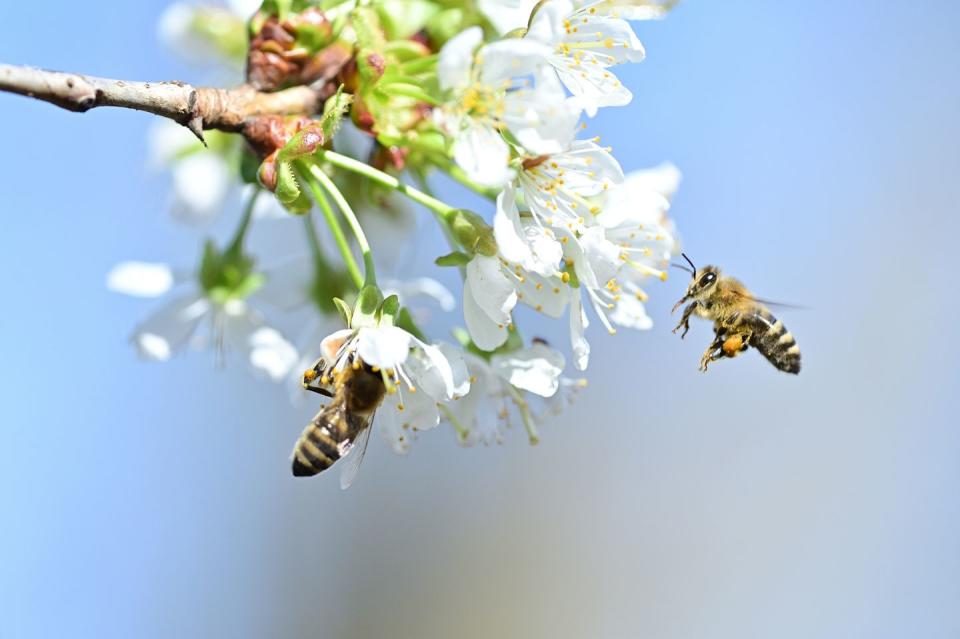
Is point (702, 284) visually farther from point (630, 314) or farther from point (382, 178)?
point (382, 178)

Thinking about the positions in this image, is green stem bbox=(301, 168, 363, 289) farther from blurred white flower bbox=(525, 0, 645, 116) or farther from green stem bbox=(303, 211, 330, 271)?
blurred white flower bbox=(525, 0, 645, 116)

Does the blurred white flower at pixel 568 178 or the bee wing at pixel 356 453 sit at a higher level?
the blurred white flower at pixel 568 178

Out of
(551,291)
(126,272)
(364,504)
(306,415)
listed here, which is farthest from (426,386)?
(364,504)

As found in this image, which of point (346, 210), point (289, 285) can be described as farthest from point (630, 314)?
point (289, 285)

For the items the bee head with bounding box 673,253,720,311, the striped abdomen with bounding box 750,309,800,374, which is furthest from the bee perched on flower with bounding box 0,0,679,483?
the striped abdomen with bounding box 750,309,800,374

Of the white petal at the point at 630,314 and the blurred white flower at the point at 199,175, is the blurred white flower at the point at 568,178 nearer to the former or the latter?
the white petal at the point at 630,314

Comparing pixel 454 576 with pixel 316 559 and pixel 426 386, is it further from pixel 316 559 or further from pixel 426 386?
pixel 426 386

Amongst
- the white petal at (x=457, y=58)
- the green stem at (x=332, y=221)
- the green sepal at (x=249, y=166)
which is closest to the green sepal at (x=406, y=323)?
the green stem at (x=332, y=221)
